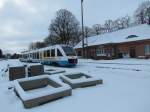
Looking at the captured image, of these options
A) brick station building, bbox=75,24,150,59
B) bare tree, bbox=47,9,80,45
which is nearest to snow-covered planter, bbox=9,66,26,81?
brick station building, bbox=75,24,150,59

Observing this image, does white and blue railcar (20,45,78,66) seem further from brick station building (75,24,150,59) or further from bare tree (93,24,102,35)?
bare tree (93,24,102,35)

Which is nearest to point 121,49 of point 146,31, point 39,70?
point 146,31

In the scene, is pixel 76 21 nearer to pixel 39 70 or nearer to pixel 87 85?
pixel 39 70

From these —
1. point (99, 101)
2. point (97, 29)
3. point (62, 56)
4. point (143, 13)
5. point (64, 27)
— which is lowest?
point (99, 101)

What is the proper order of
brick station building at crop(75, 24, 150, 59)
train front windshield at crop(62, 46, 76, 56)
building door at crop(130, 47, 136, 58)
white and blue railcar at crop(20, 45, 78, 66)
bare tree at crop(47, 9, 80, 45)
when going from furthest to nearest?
1. bare tree at crop(47, 9, 80, 45)
2. building door at crop(130, 47, 136, 58)
3. brick station building at crop(75, 24, 150, 59)
4. train front windshield at crop(62, 46, 76, 56)
5. white and blue railcar at crop(20, 45, 78, 66)

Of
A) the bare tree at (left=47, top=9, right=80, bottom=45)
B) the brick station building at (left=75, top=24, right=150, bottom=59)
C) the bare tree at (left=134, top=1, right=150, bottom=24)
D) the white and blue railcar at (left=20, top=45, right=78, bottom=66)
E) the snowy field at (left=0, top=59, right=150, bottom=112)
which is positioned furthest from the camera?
the bare tree at (left=134, top=1, right=150, bottom=24)

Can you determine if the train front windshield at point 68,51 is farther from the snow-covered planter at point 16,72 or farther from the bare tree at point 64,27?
the bare tree at point 64,27

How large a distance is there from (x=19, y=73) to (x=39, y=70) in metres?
1.38

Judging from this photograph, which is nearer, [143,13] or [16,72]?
[16,72]

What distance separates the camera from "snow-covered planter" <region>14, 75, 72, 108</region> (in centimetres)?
675

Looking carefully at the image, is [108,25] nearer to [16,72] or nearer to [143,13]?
[143,13]

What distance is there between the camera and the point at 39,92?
715 centimetres

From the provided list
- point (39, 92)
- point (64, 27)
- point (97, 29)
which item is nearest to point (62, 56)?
point (39, 92)

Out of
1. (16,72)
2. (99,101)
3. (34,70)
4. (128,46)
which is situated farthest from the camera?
(128,46)
